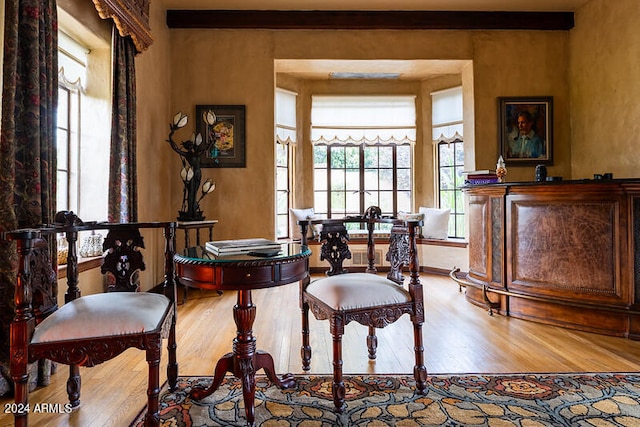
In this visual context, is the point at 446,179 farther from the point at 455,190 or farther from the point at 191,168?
the point at 191,168

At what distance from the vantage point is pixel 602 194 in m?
2.95

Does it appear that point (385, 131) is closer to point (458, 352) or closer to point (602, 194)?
point (602, 194)

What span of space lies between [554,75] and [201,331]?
5.15 meters

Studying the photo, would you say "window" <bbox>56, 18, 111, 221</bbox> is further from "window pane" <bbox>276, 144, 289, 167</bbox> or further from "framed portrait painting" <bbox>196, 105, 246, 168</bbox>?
"window pane" <bbox>276, 144, 289, 167</bbox>

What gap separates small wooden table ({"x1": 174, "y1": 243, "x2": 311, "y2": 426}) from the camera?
1614 millimetres

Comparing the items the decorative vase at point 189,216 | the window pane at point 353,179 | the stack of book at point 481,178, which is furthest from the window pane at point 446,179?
the decorative vase at point 189,216

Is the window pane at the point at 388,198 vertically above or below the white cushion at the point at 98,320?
above

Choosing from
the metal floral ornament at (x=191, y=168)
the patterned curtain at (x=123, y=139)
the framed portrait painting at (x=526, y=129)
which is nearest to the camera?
the patterned curtain at (x=123, y=139)

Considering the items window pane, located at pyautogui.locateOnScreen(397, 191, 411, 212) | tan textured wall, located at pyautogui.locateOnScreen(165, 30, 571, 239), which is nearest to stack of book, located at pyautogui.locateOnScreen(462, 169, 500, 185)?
tan textured wall, located at pyautogui.locateOnScreen(165, 30, 571, 239)

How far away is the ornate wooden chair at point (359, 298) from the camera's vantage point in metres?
1.88

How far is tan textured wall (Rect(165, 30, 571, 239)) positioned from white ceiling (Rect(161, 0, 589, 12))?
277mm

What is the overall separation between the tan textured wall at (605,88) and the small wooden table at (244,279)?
420 cm

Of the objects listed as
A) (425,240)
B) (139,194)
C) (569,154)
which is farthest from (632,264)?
(139,194)

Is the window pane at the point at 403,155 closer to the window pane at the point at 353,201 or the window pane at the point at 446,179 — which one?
the window pane at the point at 446,179
